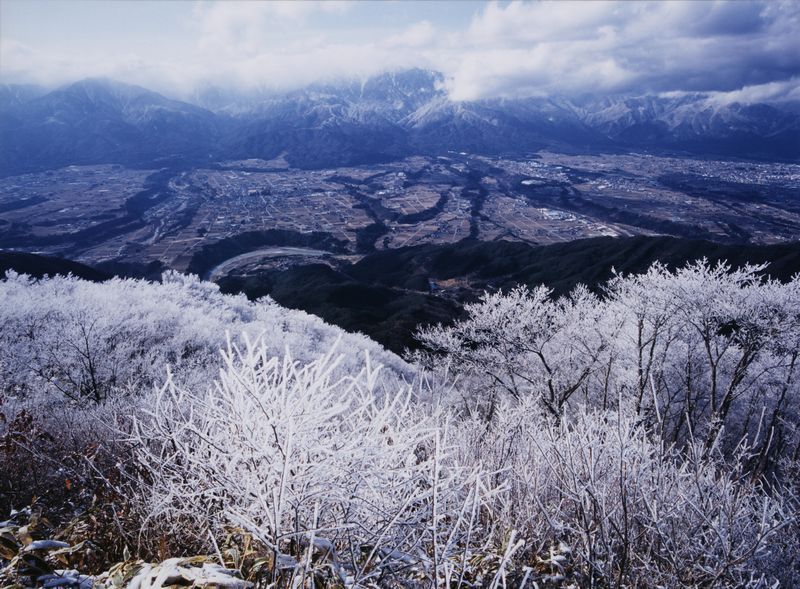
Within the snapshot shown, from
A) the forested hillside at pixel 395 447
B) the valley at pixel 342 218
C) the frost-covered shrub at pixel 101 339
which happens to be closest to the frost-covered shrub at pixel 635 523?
the forested hillside at pixel 395 447

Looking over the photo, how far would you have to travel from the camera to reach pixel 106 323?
20.5 m

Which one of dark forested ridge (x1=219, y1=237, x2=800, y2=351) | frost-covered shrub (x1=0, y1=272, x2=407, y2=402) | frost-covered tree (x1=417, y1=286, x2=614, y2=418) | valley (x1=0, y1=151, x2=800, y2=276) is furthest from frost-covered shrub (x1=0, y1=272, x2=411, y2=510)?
valley (x1=0, y1=151, x2=800, y2=276)

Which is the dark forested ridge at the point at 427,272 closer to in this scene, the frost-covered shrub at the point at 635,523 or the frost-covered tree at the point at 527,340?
the frost-covered tree at the point at 527,340

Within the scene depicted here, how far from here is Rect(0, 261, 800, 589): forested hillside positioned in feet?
7.93

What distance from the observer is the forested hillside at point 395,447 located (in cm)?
242

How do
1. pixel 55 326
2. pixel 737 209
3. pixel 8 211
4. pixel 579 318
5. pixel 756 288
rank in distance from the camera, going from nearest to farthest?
pixel 756 288, pixel 55 326, pixel 579 318, pixel 8 211, pixel 737 209

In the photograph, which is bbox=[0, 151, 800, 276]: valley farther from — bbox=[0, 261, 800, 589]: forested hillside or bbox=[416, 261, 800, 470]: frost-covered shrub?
bbox=[416, 261, 800, 470]: frost-covered shrub

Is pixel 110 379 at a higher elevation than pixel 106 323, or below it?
below

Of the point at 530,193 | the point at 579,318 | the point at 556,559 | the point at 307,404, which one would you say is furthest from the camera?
the point at 530,193

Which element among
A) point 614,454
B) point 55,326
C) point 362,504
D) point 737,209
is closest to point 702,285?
point 614,454

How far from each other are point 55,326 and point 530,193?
203m

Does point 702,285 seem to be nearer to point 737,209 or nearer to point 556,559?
point 556,559

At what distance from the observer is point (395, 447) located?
2.50m

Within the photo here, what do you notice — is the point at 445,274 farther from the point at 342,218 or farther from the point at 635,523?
the point at 635,523
